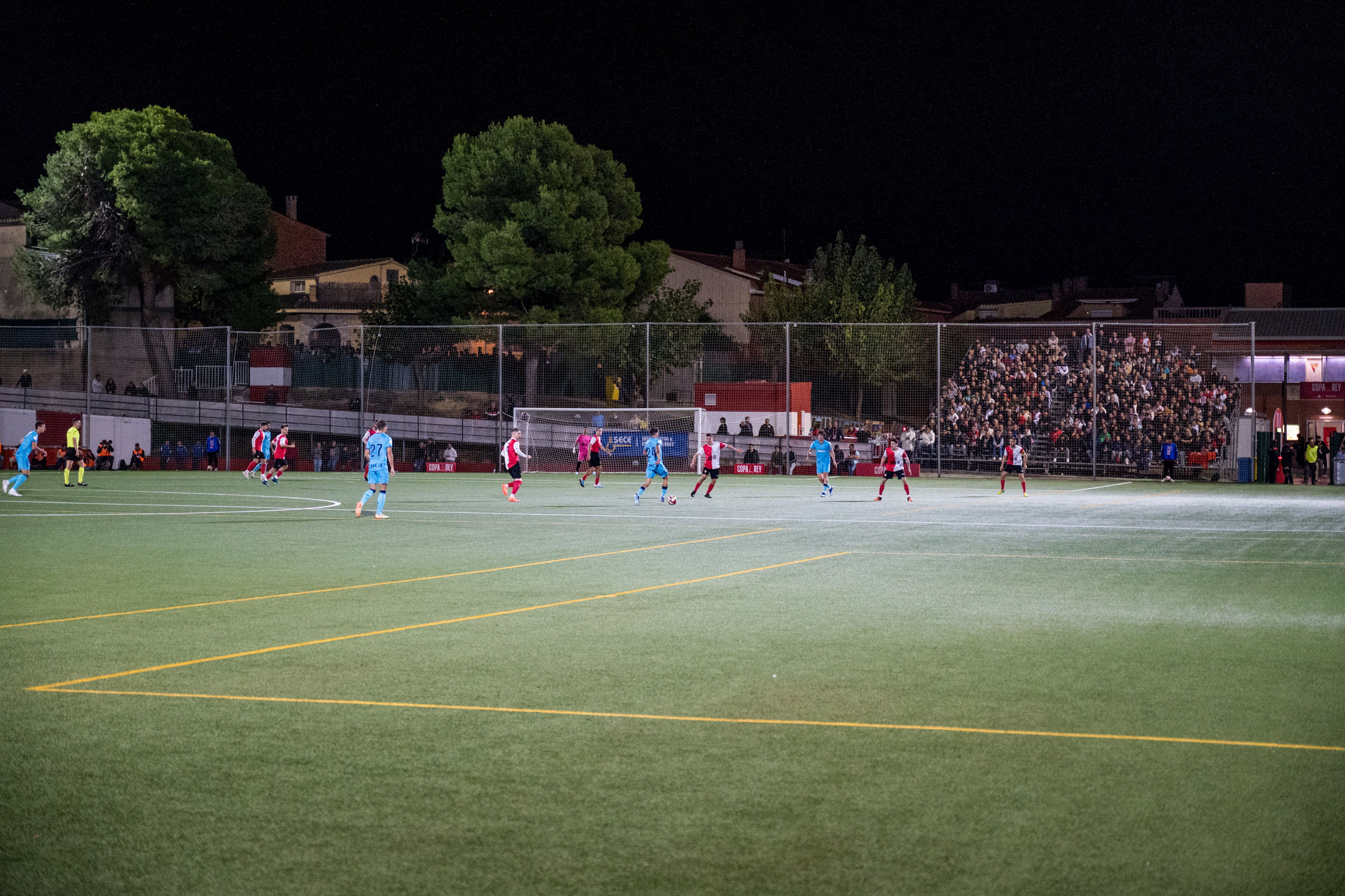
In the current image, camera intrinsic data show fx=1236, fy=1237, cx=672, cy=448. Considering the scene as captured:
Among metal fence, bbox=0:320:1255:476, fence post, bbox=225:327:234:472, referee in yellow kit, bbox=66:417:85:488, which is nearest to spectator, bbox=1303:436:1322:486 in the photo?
metal fence, bbox=0:320:1255:476

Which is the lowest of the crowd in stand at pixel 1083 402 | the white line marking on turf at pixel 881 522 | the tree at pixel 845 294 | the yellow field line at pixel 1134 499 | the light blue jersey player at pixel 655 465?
the yellow field line at pixel 1134 499

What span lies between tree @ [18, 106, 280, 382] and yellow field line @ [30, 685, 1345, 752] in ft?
171

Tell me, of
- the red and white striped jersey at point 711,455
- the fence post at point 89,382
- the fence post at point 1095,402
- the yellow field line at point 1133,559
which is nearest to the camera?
the yellow field line at point 1133,559

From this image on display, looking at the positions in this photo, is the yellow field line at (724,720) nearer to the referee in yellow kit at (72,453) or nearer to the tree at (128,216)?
the referee in yellow kit at (72,453)

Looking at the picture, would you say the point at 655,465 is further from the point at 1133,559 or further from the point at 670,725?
the point at 670,725

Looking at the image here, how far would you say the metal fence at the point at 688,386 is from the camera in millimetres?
40625

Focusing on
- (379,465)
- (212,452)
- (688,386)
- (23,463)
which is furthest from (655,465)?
(212,452)

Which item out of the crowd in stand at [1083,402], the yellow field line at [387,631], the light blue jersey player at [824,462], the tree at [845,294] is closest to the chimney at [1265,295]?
the tree at [845,294]

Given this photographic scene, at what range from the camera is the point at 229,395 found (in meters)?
45.0

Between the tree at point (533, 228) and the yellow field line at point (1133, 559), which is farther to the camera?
the tree at point (533, 228)

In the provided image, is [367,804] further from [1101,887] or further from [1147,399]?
[1147,399]

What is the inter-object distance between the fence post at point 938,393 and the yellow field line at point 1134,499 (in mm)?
8427

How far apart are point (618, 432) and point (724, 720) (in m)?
36.4

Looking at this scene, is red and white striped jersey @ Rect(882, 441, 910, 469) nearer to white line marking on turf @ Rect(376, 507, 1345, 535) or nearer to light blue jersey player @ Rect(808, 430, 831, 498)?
light blue jersey player @ Rect(808, 430, 831, 498)
